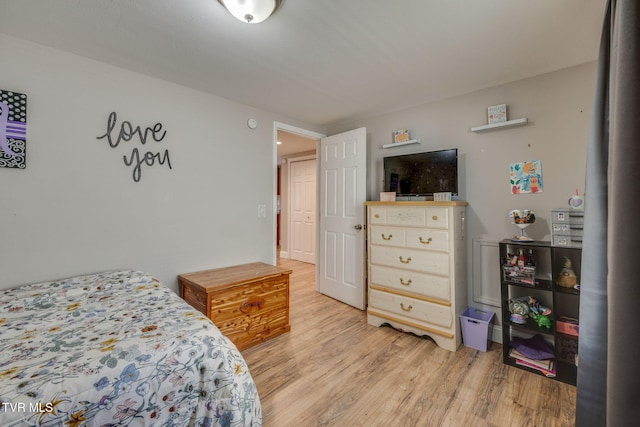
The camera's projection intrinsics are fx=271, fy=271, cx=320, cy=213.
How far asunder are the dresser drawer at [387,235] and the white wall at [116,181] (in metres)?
1.26

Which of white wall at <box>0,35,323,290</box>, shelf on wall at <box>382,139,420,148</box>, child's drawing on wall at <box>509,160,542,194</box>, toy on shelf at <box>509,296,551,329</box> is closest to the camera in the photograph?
white wall at <box>0,35,323,290</box>

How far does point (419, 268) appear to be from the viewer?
244cm

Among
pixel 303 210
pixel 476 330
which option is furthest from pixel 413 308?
pixel 303 210

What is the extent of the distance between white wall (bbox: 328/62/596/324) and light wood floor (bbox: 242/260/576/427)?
0.77 metres

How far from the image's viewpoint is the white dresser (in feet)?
7.51

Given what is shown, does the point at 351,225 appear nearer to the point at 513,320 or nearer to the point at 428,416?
the point at 513,320

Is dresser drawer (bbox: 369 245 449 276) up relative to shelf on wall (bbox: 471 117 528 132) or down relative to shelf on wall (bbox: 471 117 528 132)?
down

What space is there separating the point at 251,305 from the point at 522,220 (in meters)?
2.32

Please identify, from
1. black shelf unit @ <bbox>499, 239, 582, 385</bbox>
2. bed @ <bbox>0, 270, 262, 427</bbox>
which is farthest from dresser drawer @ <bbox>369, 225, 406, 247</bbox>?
bed @ <bbox>0, 270, 262, 427</bbox>

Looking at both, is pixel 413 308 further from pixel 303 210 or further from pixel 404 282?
pixel 303 210

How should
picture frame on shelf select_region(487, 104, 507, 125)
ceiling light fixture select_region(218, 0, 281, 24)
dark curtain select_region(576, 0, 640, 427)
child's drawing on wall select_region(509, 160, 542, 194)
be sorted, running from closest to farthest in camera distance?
dark curtain select_region(576, 0, 640, 427) → ceiling light fixture select_region(218, 0, 281, 24) → child's drawing on wall select_region(509, 160, 542, 194) → picture frame on shelf select_region(487, 104, 507, 125)

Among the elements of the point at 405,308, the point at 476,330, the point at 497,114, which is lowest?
the point at 476,330

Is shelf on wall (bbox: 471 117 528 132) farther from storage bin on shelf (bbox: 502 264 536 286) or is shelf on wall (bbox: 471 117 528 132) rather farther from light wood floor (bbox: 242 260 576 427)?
light wood floor (bbox: 242 260 576 427)

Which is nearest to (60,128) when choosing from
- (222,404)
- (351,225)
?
(222,404)
